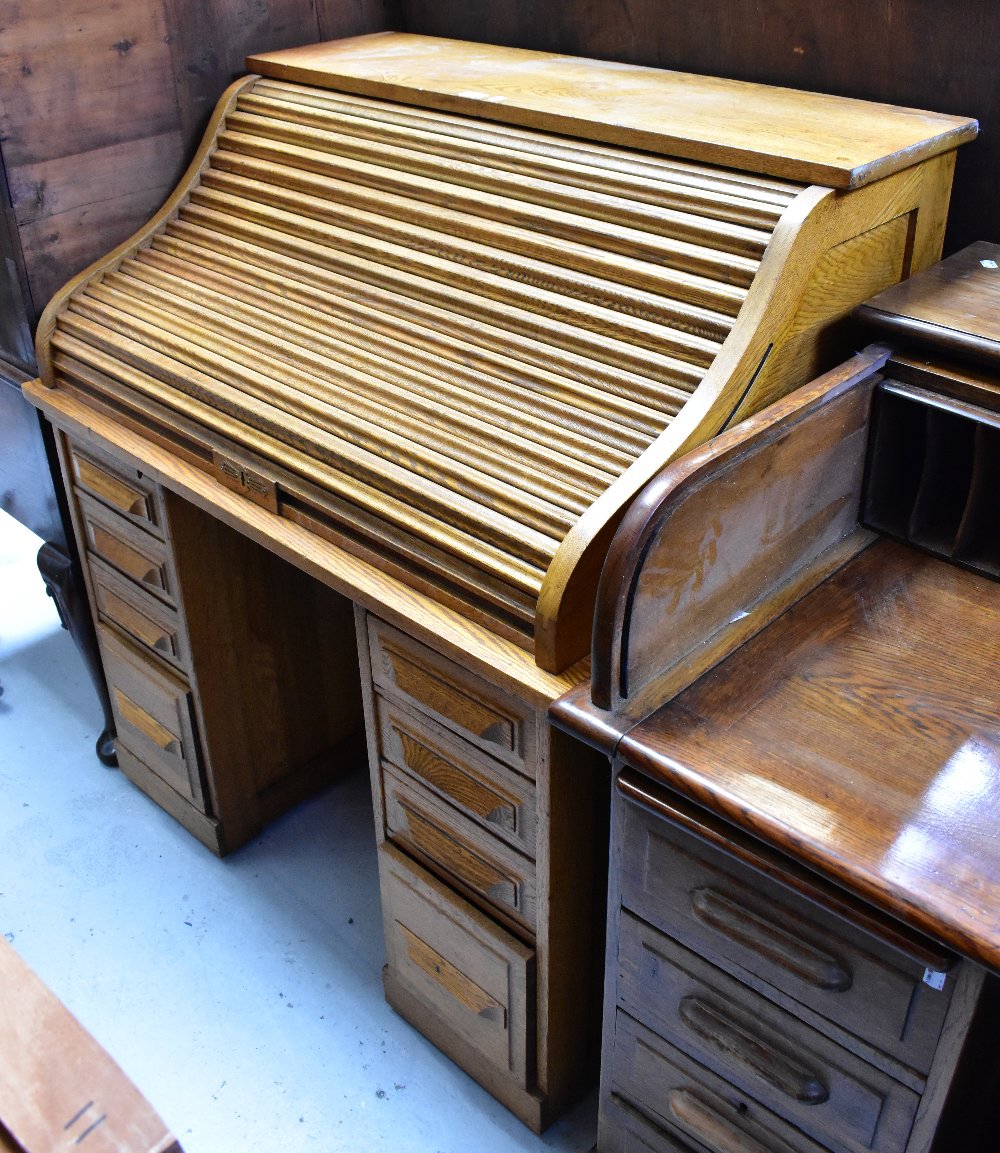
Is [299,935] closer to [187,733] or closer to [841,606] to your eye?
[187,733]

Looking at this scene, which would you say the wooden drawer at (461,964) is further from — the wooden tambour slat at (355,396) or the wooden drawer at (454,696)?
the wooden tambour slat at (355,396)

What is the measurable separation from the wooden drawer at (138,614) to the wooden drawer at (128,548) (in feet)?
0.09

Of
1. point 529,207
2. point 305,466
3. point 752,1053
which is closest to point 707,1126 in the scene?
point 752,1053

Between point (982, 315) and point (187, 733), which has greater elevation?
point (982, 315)

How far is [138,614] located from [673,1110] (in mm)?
1396

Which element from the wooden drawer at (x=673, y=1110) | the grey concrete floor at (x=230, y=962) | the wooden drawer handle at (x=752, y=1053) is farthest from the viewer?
the grey concrete floor at (x=230, y=962)

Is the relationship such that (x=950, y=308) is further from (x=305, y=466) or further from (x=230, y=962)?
(x=230, y=962)

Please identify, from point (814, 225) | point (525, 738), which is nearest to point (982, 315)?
point (814, 225)

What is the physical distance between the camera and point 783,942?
1324 mm

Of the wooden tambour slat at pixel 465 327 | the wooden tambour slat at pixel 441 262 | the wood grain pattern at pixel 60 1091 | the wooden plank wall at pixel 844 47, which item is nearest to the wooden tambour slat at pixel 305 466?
the wooden tambour slat at pixel 465 327

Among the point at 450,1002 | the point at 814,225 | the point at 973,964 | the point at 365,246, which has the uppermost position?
the point at 814,225

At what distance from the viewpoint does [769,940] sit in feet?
4.39

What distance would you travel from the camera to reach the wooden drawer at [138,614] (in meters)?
2.30

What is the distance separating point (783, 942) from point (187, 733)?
1442 millimetres
